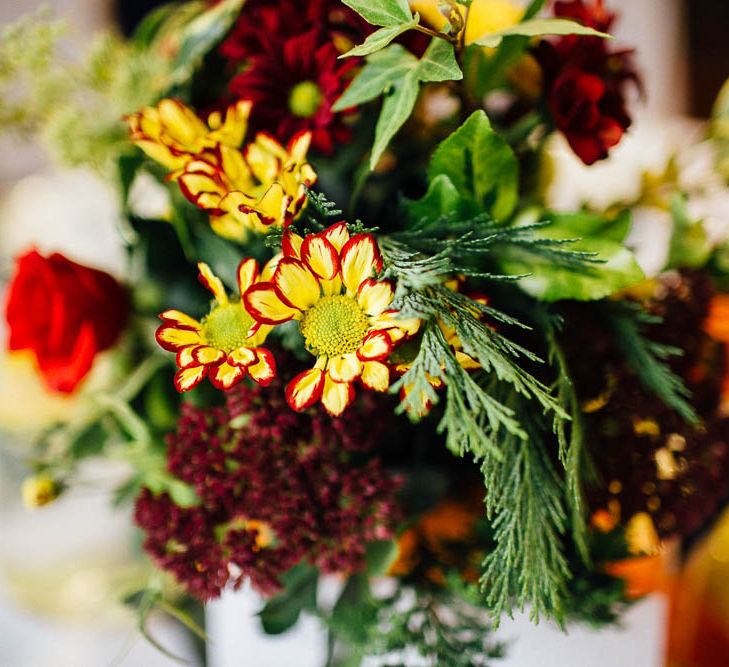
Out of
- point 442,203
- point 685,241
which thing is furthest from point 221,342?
point 685,241

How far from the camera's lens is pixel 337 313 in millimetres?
260

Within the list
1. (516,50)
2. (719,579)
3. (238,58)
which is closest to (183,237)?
(238,58)

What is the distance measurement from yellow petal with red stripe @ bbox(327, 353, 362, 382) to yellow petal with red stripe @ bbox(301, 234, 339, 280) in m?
0.03

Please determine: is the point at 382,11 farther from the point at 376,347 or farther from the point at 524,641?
the point at 524,641

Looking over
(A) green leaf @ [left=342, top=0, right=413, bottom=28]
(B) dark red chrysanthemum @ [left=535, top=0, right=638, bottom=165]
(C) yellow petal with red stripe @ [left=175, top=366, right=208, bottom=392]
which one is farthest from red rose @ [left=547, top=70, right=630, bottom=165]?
(C) yellow petal with red stripe @ [left=175, top=366, right=208, bottom=392]

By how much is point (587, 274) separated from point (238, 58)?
20cm

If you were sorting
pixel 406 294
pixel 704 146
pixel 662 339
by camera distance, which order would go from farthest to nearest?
pixel 704 146 < pixel 662 339 < pixel 406 294

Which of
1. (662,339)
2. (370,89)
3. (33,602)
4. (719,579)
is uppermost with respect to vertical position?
(370,89)

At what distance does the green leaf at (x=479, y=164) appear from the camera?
11.5 inches

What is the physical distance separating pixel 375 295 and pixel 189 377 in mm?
76

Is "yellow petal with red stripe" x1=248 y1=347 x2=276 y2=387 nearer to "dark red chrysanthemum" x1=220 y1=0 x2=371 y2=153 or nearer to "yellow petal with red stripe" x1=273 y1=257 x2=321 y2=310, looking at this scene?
"yellow petal with red stripe" x1=273 y1=257 x2=321 y2=310

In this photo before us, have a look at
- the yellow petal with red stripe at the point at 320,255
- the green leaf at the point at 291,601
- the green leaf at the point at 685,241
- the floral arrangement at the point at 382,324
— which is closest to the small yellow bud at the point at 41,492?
the floral arrangement at the point at 382,324

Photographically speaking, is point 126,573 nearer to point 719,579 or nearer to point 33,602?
point 33,602

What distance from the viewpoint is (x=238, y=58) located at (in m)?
0.34
